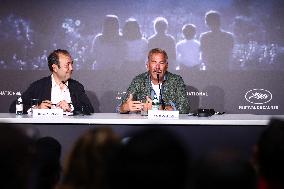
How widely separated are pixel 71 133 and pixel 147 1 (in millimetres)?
2903

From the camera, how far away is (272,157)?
1647 millimetres

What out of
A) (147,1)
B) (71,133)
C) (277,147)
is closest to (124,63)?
(147,1)

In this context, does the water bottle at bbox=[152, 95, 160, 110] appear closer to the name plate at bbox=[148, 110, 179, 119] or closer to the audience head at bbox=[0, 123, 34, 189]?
the name plate at bbox=[148, 110, 179, 119]

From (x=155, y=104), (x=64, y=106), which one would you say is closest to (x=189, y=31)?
(x=155, y=104)

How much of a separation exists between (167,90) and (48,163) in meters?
1.77

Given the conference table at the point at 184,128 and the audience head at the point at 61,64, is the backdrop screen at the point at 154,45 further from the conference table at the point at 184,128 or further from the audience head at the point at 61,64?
the conference table at the point at 184,128

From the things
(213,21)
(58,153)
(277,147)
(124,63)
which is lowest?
(58,153)

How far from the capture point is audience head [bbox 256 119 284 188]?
5.31 ft

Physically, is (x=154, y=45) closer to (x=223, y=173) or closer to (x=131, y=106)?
(x=131, y=106)

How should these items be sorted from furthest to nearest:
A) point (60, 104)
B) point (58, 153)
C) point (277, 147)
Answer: point (60, 104)
point (58, 153)
point (277, 147)

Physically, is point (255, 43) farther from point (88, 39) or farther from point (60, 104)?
point (60, 104)

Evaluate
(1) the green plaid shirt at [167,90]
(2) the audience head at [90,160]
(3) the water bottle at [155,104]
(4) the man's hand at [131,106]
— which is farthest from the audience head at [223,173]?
(1) the green plaid shirt at [167,90]

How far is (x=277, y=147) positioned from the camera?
1.66 meters

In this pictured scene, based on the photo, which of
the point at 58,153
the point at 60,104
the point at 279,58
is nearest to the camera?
the point at 58,153
